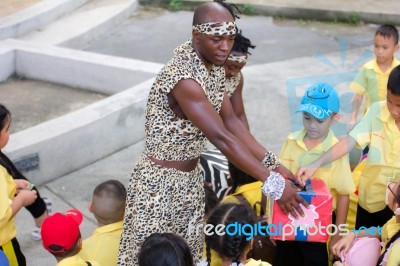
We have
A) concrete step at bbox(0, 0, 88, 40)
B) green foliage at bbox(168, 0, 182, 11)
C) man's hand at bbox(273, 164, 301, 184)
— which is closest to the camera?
man's hand at bbox(273, 164, 301, 184)

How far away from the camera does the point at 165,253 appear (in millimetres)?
2773

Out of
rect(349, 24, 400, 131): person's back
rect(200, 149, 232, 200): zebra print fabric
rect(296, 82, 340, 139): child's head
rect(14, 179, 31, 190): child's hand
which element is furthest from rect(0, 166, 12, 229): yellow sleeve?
rect(349, 24, 400, 131): person's back

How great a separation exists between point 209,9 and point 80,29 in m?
A: 5.81

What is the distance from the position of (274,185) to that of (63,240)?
1.00 m

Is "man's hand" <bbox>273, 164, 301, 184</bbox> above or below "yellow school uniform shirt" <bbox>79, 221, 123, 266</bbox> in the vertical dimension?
above

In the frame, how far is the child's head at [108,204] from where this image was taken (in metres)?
3.87

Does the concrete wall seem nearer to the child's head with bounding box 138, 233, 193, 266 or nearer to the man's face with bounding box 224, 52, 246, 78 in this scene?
the man's face with bounding box 224, 52, 246, 78

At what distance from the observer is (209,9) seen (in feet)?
10.6

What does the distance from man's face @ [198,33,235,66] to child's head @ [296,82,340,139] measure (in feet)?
2.23

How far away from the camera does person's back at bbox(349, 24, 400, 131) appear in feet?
17.5

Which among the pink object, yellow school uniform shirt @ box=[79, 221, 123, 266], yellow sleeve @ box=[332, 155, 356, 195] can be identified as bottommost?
yellow school uniform shirt @ box=[79, 221, 123, 266]

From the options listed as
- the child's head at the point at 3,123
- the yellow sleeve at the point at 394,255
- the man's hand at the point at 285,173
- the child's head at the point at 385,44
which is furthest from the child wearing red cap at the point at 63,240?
the child's head at the point at 385,44

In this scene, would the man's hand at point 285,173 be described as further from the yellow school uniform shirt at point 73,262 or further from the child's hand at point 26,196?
the child's hand at point 26,196

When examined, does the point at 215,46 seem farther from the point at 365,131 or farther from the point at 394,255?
the point at 394,255
